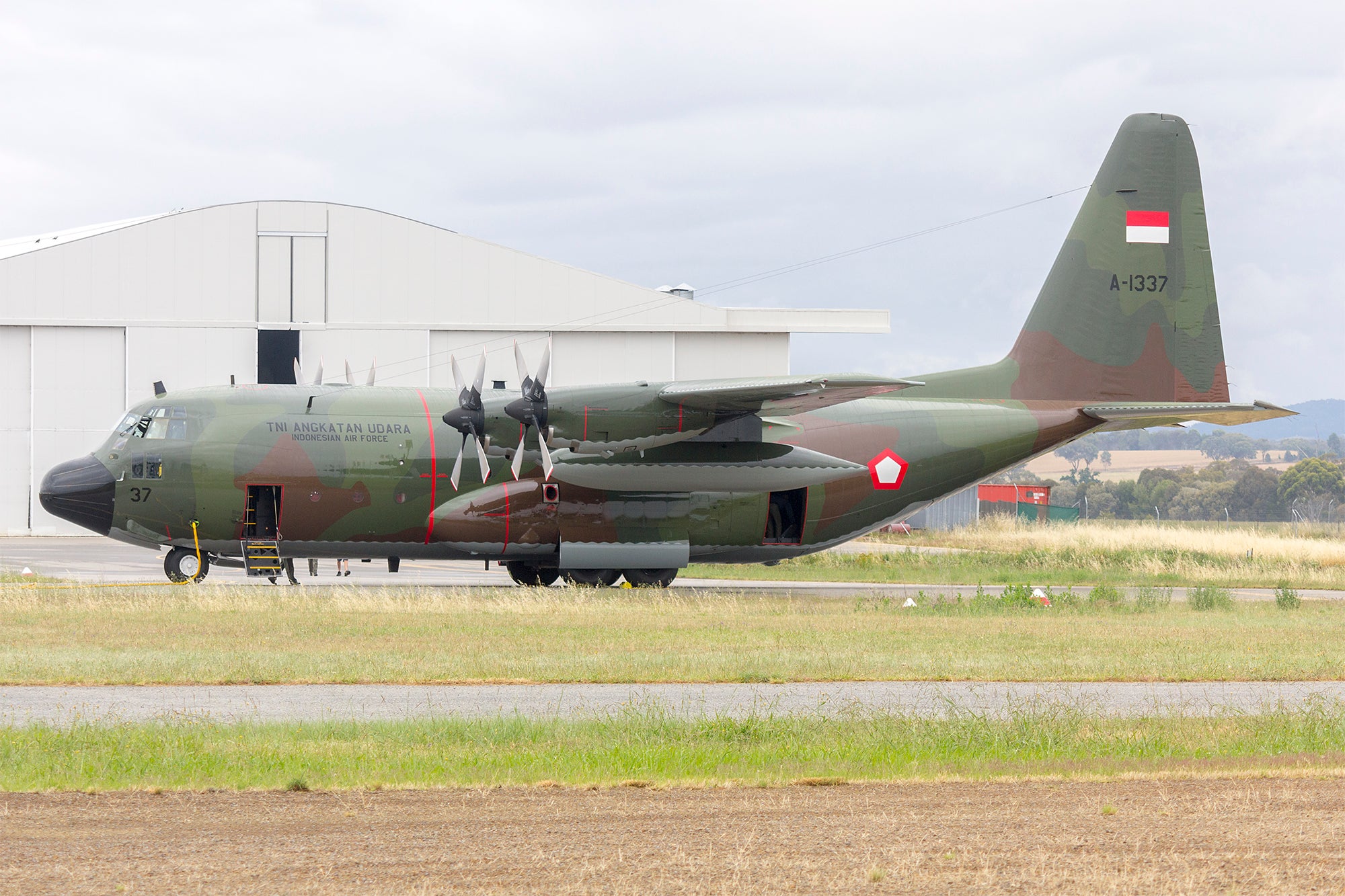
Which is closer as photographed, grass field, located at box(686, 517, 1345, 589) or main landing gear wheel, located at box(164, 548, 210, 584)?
main landing gear wheel, located at box(164, 548, 210, 584)

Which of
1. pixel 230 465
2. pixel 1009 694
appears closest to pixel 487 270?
pixel 230 465

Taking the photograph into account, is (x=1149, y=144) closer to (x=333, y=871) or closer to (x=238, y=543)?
(x=238, y=543)

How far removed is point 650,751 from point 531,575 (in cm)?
1703

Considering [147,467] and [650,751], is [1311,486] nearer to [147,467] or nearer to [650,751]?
[147,467]

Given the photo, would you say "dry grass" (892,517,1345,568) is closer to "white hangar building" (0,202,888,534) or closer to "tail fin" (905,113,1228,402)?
"tail fin" (905,113,1228,402)

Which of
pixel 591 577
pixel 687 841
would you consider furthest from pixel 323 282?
pixel 687 841

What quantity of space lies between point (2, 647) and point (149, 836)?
9905mm

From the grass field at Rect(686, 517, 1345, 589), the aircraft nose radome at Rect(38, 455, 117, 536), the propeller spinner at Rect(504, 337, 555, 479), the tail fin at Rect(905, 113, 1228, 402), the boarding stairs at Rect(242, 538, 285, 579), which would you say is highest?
the tail fin at Rect(905, 113, 1228, 402)

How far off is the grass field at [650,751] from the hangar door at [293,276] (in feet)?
121

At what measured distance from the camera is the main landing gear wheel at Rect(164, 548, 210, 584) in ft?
80.2

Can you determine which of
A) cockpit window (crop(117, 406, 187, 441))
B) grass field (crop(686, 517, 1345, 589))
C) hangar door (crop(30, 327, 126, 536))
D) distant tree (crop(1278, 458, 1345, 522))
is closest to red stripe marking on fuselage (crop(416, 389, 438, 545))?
cockpit window (crop(117, 406, 187, 441))

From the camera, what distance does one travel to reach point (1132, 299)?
2817 centimetres

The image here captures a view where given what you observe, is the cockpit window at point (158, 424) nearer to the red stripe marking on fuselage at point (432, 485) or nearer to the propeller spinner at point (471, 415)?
the red stripe marking on fuselage at point (432, 485)

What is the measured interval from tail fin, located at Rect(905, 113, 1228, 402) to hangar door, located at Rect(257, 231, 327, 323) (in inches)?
1040
